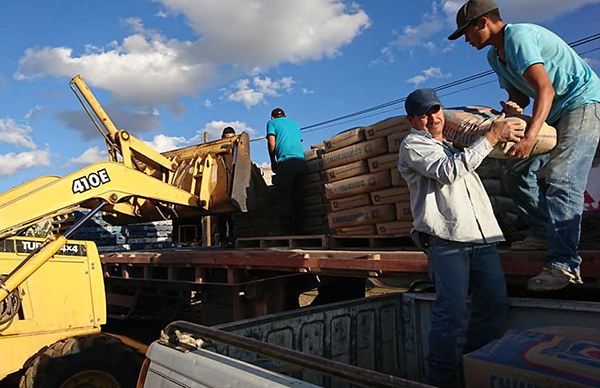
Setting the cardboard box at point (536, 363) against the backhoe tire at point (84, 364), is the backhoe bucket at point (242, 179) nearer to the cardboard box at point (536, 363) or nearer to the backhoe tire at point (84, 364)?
the backhoe tire at point (84, 364)

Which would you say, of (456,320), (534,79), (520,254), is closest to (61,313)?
(456,320)

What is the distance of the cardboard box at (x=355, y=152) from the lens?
16.3 feet

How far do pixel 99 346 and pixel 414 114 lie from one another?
363cm

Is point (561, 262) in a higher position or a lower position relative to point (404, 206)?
lower

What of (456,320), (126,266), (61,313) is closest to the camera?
(456,320)

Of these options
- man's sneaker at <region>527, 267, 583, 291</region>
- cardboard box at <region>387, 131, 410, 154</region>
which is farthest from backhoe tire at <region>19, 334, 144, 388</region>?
man's sneaker at <region>527, 267, 583, 291</region>

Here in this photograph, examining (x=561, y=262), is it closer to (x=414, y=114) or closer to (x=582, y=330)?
(x=582, y=330)

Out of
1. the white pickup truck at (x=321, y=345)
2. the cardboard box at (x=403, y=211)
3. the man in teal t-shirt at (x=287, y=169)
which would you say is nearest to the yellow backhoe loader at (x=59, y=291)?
the man in teal t-shirt at (x=287, y=169)

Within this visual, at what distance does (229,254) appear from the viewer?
546cm

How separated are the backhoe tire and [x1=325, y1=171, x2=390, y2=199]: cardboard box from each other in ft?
→ 8.88

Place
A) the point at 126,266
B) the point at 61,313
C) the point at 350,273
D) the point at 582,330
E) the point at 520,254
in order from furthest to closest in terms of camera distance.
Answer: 1. the point at 126,266
2. the point at 61,313
3. the point at 350,273
4. the point at 520,254
5. the point at 582,330

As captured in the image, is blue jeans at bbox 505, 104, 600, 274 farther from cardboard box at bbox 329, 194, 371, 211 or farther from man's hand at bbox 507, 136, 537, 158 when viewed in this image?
cardboard box at bbox 329, 194, 371, 211

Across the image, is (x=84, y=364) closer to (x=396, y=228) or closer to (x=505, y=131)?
(x=396, y=228)

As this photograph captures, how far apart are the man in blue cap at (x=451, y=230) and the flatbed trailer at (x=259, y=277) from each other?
53cm
